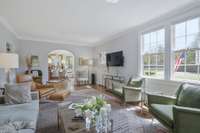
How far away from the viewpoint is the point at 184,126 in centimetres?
163

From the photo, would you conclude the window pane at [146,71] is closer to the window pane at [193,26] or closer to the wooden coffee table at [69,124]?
the window pane at [193,26]

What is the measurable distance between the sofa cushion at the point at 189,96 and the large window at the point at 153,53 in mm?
1531

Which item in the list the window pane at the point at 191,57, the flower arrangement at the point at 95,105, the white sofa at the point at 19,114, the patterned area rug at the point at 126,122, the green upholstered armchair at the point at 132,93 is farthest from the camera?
the green upholstered armchair at the point at 132,93

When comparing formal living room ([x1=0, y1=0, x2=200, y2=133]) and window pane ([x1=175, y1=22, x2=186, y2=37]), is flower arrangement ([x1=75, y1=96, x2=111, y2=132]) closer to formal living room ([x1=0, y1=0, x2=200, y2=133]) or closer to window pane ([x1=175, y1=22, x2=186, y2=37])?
formal living room ([x1=0, y1=0, x2=200, y2=133])

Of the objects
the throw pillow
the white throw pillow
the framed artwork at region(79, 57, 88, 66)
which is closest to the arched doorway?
the framed artwork at region(79, 57, 88, 66)

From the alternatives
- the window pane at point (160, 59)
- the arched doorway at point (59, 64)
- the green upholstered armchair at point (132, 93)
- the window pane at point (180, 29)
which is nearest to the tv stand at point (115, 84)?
the green upholstered armchair at point (132, 93)

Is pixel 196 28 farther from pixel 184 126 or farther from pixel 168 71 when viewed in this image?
pixel 184 126

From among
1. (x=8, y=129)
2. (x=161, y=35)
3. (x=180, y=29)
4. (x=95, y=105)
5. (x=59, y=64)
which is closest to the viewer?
(x=8, y=129)

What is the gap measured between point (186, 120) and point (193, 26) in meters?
2.37

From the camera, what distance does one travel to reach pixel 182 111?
1.62 meters

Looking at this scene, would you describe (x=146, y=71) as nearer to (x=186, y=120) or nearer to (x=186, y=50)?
(x=186, y=50)

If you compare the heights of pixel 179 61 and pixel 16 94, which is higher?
pixel 179 61

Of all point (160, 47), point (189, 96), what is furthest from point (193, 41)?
point (189, 96)

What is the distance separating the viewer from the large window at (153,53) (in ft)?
12.6
